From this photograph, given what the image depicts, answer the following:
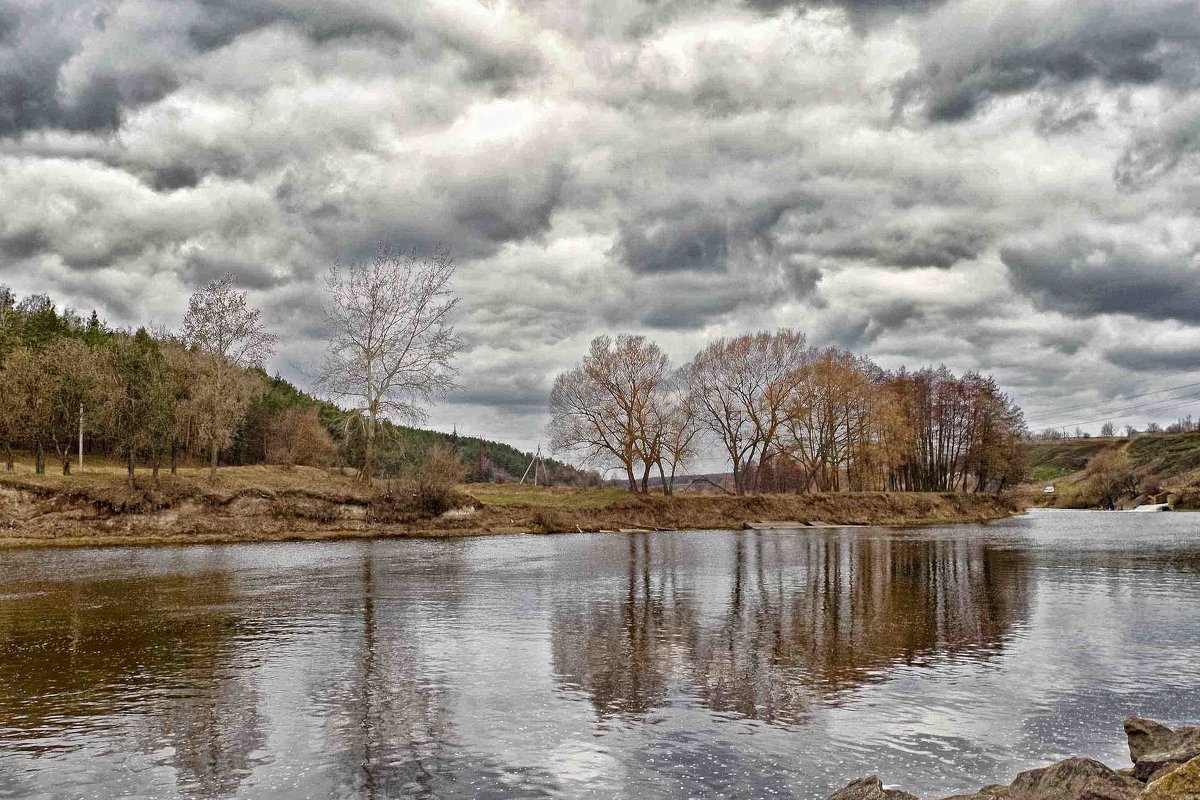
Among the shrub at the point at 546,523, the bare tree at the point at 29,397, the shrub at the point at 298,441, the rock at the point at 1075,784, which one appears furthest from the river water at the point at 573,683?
the shrub at the point at 298,441

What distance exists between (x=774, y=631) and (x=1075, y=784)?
11.8m

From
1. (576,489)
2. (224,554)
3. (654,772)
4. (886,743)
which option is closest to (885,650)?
(886,743)

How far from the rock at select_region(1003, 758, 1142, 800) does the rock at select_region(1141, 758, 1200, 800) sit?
1.43m

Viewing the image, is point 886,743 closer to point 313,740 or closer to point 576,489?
point 313,740

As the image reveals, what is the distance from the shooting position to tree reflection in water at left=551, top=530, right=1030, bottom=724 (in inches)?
556

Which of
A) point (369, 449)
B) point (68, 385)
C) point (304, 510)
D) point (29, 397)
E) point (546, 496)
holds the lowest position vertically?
point (304, 510)

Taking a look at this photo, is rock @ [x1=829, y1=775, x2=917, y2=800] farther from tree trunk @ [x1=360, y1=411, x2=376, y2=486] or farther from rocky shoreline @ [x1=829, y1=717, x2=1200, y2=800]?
tree trunk @ [x1=360, y1=411, x2=376, y2=486]

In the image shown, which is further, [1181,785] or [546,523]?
[546,523]

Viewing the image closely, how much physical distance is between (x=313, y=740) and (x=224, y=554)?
4004 cm

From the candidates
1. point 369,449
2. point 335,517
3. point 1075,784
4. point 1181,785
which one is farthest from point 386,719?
point 369,449

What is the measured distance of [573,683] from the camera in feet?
48.1

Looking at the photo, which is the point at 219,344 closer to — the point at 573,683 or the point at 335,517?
the point at 335,517

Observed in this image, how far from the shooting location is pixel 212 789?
9.56 meters

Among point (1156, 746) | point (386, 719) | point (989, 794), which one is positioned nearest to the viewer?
point (989, 794)
